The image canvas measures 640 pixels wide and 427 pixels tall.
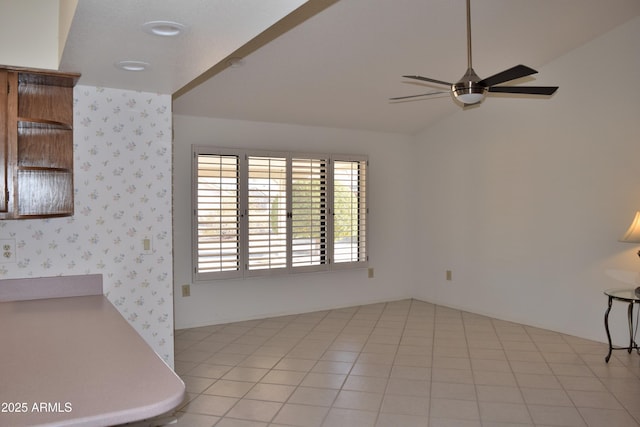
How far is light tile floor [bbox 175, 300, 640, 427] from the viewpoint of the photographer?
3164 mm

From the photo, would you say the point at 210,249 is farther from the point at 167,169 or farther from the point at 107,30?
the point at 107,30

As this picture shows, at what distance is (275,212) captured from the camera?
5559 millimetres

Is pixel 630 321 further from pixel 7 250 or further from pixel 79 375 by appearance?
pixel 7 250

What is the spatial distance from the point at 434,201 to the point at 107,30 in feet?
16.6

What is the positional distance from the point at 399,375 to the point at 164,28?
9.94ft

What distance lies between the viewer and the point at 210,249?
5.18 m

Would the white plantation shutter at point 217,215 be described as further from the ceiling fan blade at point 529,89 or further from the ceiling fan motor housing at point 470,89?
the ceiling fan blade at point 529,89

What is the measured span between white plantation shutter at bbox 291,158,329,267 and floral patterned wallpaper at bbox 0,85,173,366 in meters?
2.61

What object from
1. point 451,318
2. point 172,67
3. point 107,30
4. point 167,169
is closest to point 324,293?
point 451,318

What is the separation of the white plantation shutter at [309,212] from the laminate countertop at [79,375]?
353 centimetres

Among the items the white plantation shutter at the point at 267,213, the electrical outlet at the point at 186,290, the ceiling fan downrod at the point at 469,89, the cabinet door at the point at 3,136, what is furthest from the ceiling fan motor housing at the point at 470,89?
the electrical outlet at the point at 186,290

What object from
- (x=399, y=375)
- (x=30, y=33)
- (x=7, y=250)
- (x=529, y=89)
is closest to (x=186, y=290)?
(x=399, y=375)

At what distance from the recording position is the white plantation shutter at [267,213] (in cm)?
541

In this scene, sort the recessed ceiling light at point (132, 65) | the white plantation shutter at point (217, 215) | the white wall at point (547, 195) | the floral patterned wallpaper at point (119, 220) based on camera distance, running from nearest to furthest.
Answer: the recessed ceiling light at point (132, 65)
the floral patterned wallpaper at point (119, 220)
the white wall at point (547, 195)
the white plantation shutter at point (217, 215)
